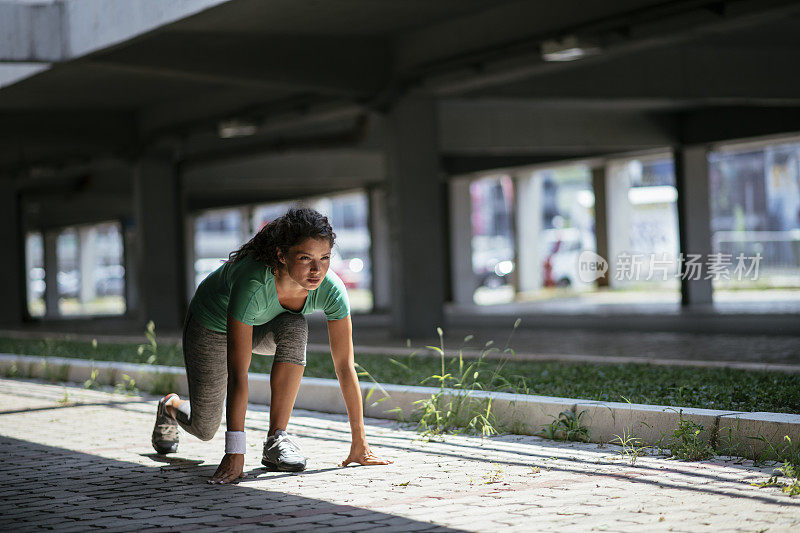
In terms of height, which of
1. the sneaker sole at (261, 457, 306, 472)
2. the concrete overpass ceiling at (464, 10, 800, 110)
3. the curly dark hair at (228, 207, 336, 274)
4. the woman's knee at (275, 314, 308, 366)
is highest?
the concrete overpass ceiling at (464, 10, 800, 110)

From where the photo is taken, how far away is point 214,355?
5566mm

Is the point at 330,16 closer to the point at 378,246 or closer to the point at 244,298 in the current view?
the point at 244,298

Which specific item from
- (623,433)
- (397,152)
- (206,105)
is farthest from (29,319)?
(623,433)

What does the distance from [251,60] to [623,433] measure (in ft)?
30.2

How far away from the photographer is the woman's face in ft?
16.8

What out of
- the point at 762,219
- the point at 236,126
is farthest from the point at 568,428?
the point at 762,219

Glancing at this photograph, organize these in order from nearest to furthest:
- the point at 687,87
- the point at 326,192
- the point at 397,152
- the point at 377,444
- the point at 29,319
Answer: the point at 377,444 < the point at 397,152 < the point at 687,87 < the point at 29,319 < the point at 326,192

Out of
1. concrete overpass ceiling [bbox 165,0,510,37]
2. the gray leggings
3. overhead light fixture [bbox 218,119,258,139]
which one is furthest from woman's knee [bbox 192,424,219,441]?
overhead light fixture [bbox 218,119,258,139]

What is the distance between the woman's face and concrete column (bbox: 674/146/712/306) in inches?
701

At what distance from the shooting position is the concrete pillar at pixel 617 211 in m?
30.1

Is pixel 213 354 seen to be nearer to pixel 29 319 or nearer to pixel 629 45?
pixel 629 45

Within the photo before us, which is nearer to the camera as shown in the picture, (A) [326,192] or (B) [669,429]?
(B) [669,429]

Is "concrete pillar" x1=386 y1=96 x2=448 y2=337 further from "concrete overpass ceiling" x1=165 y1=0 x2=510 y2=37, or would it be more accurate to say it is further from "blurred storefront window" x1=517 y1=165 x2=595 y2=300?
"blurred storefront window" x1=517 y1=165 x2=595 y2=300

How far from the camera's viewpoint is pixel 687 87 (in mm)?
17312
